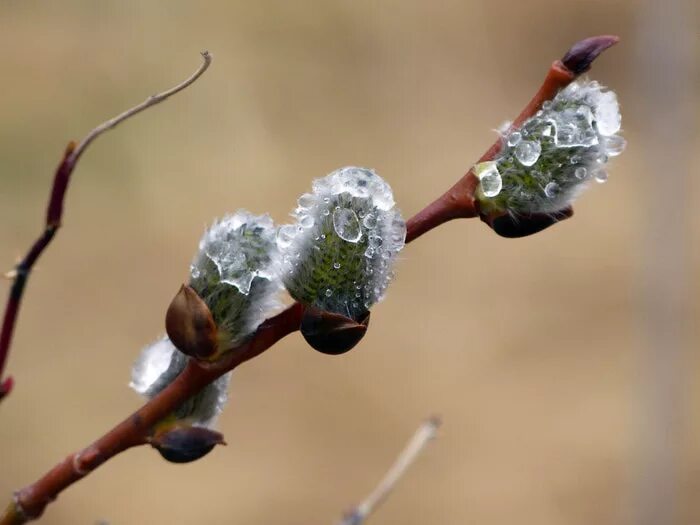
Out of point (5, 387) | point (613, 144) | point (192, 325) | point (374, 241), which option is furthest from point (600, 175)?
point (5, 387)

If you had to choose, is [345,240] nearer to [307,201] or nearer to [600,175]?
[307,201]

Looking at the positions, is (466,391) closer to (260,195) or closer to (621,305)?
Result: (621,305)

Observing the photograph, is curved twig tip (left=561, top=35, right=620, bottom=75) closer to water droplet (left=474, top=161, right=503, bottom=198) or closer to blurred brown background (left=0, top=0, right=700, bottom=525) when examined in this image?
water droplet (left=474, top=161, right=503, bottom=198)

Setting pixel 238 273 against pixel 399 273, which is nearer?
pixel 238 273

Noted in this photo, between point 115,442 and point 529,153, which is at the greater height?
point 529,153

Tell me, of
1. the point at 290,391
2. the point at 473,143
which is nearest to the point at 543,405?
the point at 290,391

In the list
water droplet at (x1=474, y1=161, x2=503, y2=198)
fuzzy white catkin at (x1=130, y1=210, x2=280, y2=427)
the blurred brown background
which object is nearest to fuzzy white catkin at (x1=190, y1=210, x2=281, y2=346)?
fuzzy white catkin at (x1=130, y1=210, x2=280, y2=427)
